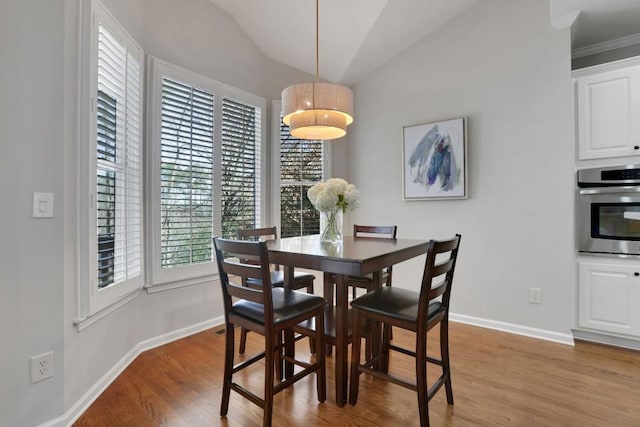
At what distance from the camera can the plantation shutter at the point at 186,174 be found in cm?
265

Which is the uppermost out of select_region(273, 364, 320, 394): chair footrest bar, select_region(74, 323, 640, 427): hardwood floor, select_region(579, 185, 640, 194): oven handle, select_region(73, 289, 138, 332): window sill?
select_region(579, 185, 640, 194): oven handle

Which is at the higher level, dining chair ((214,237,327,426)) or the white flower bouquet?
the white flower bouquet

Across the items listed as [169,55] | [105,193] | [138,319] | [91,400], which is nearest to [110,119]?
[105,193]

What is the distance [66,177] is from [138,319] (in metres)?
1.30

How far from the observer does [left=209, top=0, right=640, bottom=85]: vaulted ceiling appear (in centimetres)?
265

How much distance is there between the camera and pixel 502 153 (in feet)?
9.80

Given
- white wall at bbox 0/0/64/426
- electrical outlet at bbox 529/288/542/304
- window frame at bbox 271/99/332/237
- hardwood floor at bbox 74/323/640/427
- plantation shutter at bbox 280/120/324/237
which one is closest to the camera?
white wall at bbox 0/0/64/426

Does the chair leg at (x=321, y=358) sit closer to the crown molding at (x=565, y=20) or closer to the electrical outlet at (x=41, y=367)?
the electrical outlet at (x=41, y=367)

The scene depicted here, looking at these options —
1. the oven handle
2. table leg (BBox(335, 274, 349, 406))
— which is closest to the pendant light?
table leg (BBox(335, 274, 349, 406))

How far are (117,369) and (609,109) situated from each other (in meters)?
4.15

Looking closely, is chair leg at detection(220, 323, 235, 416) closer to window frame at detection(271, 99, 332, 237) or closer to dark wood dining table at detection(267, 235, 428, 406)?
dark wood dining table at detection(267, 235, 428, 406)

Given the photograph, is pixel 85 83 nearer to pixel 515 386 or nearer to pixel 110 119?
pixel 110 119

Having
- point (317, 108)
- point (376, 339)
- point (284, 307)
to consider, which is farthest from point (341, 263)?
point (317, 108)

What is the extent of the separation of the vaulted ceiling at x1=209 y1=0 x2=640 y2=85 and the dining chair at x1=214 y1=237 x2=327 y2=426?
2.50 meters
